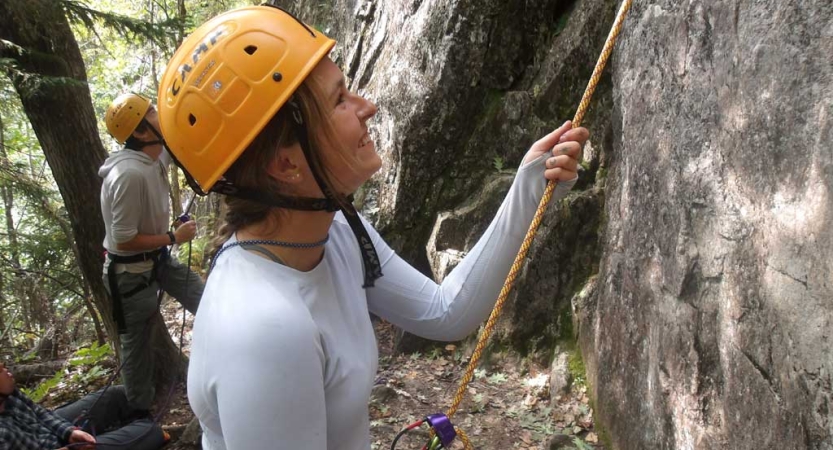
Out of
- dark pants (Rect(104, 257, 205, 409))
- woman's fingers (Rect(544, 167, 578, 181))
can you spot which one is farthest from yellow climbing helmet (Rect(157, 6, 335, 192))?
dark pants (Rect(104, 257, 205, 409))

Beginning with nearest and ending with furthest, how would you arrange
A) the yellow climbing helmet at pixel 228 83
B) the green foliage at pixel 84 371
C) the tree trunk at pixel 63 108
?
the yellow climbing helmet at pixel 228 83
the tree trunk at pixel 63 108
the green foliage at pixel 84 371

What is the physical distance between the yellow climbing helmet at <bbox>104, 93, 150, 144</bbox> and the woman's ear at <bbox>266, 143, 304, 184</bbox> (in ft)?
12.8

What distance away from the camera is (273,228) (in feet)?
5.21

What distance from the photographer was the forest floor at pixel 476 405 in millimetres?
4375

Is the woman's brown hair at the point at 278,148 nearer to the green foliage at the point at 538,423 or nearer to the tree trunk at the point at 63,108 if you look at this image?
the green foliage at the point at 538,423

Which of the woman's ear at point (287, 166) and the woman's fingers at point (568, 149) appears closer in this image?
the woman's ear at point (287, 166)

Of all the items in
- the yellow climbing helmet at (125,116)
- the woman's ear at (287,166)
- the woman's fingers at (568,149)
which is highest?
the woman's fingers at (568,149)

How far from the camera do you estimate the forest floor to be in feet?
14.4

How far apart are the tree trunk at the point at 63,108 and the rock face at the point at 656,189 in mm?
2992

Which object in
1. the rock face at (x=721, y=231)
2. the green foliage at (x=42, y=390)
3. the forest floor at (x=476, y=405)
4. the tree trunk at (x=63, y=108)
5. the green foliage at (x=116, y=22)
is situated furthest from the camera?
the green foliage at (x=42, y=390)

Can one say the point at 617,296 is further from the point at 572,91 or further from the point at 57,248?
the point at 57,248

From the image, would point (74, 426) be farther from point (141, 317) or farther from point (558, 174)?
point (558, 174)

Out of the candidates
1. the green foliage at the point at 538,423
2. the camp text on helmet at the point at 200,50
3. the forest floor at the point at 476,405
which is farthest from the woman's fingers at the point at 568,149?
the green foliage at the point at 538,423

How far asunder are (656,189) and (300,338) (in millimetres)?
2740
